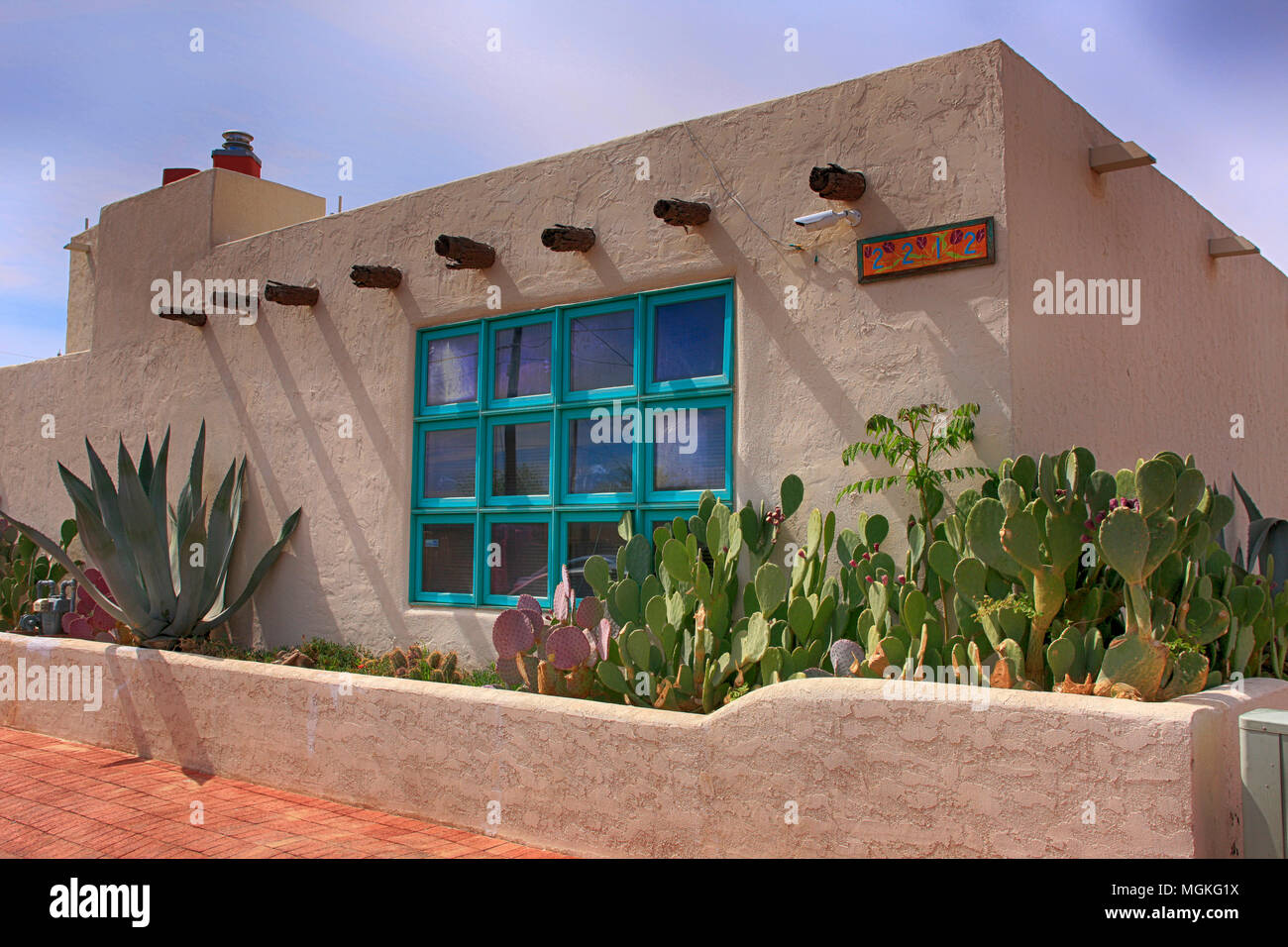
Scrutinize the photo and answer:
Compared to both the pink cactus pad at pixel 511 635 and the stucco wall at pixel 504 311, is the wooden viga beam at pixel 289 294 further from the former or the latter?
the pink cactus pad at pixel 511 635

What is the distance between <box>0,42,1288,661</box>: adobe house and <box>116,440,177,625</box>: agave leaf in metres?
0.76

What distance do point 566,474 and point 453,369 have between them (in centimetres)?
138

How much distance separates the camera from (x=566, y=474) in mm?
7016

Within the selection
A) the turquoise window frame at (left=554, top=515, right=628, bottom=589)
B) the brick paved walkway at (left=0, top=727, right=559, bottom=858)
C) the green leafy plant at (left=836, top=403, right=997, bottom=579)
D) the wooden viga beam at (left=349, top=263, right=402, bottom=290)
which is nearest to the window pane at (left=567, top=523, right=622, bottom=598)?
the turquoise window frame at (left=554, top=515, right=628, bottom=589)

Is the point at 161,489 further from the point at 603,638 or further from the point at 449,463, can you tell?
the point at 603,638

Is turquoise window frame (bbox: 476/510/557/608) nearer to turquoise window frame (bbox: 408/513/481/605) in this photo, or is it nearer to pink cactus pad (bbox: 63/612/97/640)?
turquoise window frame (bbox: 408/513/481/605)

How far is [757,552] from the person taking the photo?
598 centimetres

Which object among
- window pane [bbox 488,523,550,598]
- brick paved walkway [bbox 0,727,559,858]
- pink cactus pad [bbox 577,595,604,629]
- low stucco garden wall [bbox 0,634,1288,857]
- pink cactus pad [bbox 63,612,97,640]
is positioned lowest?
brick paved walkway [bbox 0,727,559,858]

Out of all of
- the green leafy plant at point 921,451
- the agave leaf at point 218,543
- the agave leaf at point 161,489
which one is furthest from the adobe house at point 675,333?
the agave leaf at point 161,489

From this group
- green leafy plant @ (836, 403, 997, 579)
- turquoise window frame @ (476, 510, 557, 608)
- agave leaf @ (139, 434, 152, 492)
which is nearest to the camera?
green leafy plant @ (836, 403, 997, 579)

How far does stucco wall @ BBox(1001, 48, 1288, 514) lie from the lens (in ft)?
18.5

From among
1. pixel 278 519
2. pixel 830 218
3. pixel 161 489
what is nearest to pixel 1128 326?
pixel 830 218
